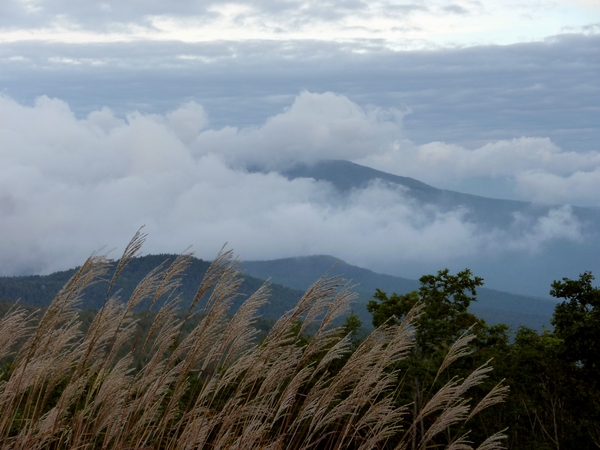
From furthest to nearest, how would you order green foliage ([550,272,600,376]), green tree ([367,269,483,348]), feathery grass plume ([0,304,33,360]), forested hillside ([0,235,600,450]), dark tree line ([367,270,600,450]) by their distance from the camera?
green tree ([367,269,483,348]) → dark tree line ([367,270,600,450]) → green foliage ([550,272,600,376]) → feathery grass plume ([0,304,33,360]) → forested hillside ([0,235,600,450])

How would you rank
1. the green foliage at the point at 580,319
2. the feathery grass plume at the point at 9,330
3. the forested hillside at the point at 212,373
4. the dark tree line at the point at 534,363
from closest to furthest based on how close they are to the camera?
1. the forested hillside at the point at 212,373
2. the feathery grass plume at the point at 9,330
3. the green foliage at the point at 580,319
4. the dark tree line at the point at 534,363

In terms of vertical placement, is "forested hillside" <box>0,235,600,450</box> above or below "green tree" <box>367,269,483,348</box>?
above

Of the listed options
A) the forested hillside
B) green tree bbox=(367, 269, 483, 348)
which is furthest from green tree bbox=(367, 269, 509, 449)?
the forested hillside

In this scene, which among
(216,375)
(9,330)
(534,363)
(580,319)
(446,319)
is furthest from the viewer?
(446,319)

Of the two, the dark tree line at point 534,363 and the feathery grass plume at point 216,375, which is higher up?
the feathery grass plume at point 216,375

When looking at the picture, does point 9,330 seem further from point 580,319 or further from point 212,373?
point 580,319

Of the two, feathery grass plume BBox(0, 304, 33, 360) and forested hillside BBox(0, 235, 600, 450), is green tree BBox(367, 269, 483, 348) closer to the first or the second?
forested hillside BBox(0, 235, 600, 450)

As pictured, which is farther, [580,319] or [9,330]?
[580,319]

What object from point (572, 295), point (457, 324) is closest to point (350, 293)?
point (572, 295)

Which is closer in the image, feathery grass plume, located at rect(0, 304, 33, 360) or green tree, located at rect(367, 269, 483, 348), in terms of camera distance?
feathery grass plume, located at rect(0, 304, 33, 360)

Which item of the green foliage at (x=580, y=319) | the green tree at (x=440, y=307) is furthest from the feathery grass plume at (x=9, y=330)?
the green tree at (x=440, y=307)

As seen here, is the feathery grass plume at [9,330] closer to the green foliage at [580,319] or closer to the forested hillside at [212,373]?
the forested hillside at [212,373]

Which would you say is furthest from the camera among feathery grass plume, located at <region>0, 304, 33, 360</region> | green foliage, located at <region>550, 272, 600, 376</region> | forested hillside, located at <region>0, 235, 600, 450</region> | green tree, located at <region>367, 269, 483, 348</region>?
green tree, located at <region>367, 269, 483, 348</region>

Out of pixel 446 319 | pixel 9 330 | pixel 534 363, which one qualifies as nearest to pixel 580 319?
pixel 534 363
